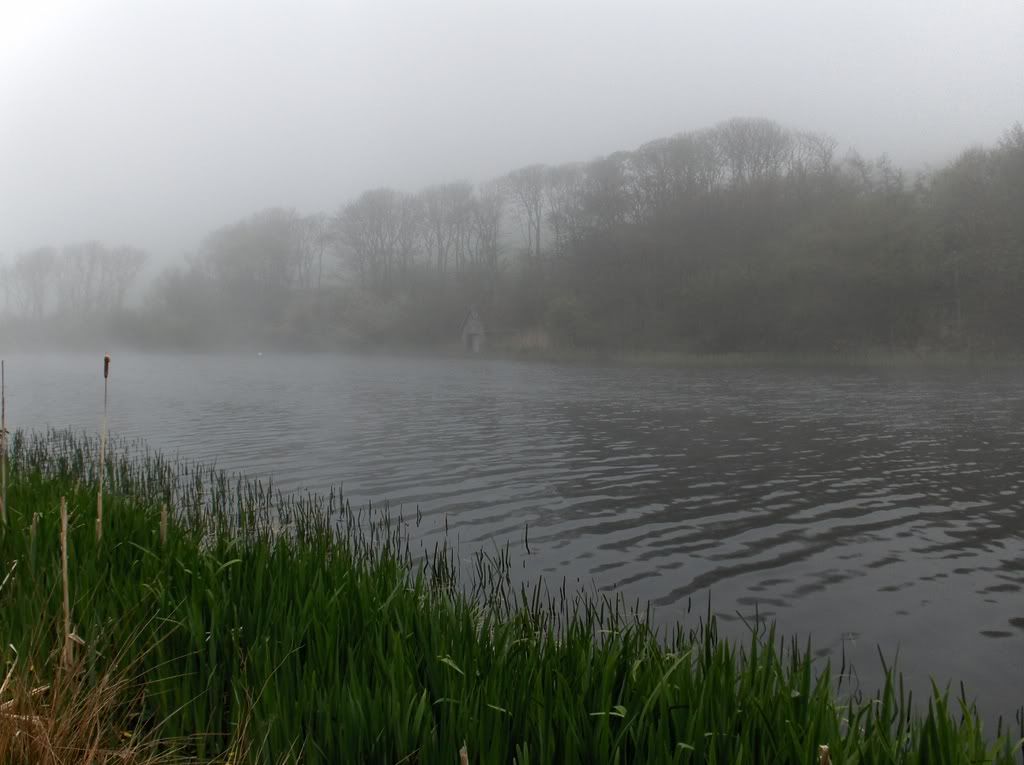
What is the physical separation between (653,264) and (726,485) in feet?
218

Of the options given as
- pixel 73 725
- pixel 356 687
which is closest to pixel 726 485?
pixel 356 687

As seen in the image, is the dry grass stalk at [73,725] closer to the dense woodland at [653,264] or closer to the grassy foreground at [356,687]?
the grassy foreground at [356,687]

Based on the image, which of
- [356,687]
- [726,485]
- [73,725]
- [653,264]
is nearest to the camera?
[356,687]

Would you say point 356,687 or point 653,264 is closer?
point 356,687

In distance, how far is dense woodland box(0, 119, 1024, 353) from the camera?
59.0 m

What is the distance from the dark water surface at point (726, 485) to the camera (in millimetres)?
7711

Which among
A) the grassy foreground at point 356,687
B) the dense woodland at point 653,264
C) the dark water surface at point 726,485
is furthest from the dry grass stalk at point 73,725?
the dense woodland at point 653,264

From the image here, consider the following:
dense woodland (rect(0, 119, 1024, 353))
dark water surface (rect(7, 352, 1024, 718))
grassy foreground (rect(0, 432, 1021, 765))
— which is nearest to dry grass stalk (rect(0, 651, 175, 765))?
grassy foreground (rect(0, 432, 1021, 765))

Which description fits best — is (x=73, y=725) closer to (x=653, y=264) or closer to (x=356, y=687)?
(x=356, y=687)

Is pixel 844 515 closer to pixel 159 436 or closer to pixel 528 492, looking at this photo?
pixel 528 492

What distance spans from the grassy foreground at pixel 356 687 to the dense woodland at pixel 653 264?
64.5 metres

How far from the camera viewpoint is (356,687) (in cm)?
327

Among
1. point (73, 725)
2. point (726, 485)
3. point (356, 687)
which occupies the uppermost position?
point (356, 687)

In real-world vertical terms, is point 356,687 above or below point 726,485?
above
